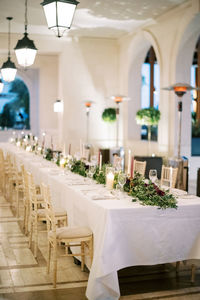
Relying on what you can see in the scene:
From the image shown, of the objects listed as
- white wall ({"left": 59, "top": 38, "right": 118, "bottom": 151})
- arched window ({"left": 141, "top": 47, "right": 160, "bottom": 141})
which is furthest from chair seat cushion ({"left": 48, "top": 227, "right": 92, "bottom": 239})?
arched window ({"left": 141, "top": 47, "right": 160, "bottom": 141})

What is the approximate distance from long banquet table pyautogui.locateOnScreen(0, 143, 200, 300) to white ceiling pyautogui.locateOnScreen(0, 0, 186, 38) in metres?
7.19

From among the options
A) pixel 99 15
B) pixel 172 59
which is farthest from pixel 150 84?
pixel 99 15

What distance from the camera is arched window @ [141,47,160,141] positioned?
16.4 m

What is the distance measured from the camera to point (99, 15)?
11891 millimetres

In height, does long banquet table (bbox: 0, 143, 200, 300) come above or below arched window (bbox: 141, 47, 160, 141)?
below

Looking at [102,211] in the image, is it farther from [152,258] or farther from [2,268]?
[2,268]

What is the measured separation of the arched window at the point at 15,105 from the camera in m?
22.0

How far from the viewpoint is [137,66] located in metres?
14.7

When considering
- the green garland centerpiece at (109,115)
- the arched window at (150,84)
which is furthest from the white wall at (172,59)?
the arched window at (150,84)

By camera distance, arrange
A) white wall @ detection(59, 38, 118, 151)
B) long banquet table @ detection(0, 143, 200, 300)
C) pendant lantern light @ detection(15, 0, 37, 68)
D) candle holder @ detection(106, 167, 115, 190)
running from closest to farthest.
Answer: long banquet table @ detection(0, 143, 200, 300) → candle holder @ detection(106, 167, 115, 190) → pendant lantern light @ detection(15, 0, 37, 68) → white wall @ detection(59, 38, 118, 151)

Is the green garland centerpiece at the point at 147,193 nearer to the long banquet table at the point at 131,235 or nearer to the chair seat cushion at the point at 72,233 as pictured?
the long banquet table at the point at 131,235

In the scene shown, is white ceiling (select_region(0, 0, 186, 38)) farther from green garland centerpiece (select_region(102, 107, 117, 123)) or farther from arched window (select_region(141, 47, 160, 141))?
arched window (select_region(141, 47, 160, 141))

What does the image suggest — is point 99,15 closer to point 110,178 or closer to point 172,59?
point 172,59

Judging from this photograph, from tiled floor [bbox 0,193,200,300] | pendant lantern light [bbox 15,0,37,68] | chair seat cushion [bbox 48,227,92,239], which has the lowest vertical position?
tiled floor [bbox 0,193,200,300]
